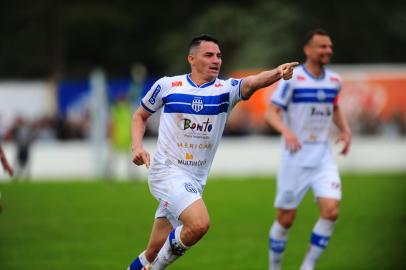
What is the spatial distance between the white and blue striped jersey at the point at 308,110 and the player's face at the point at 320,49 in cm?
19

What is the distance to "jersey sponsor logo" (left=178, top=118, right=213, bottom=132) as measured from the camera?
8.90 meters

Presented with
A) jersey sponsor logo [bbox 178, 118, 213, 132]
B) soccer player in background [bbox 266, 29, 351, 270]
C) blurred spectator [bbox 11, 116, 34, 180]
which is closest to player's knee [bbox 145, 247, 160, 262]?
jersey sponsor logo [bbox 178, 118, 213, 132]

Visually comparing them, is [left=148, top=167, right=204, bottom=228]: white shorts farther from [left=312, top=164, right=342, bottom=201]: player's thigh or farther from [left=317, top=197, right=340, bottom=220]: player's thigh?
[left=312, top=164, right=342, bottom=201]: player's thigh

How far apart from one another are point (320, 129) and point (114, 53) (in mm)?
50585

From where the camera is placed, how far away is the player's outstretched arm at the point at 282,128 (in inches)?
414

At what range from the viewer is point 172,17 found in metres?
60.5

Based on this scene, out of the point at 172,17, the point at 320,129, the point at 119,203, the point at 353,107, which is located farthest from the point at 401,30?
the point at 320,129

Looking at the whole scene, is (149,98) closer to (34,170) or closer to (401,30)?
(34,170)

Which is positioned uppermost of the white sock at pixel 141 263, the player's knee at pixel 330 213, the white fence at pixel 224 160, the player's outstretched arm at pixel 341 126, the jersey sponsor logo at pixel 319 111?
the jersey sponsor logo at pixel 319 111

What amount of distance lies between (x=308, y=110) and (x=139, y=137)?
2.65 metres

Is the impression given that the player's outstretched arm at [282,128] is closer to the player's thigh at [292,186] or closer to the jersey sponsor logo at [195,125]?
the player's thigh at [292,186]

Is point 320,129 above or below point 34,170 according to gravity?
above

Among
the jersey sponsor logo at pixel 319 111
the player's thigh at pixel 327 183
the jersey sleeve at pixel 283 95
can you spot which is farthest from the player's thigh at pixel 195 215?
the jersey sponsor logo at pixel 319 111

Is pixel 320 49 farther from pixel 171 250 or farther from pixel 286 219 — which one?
pixel 171 250
